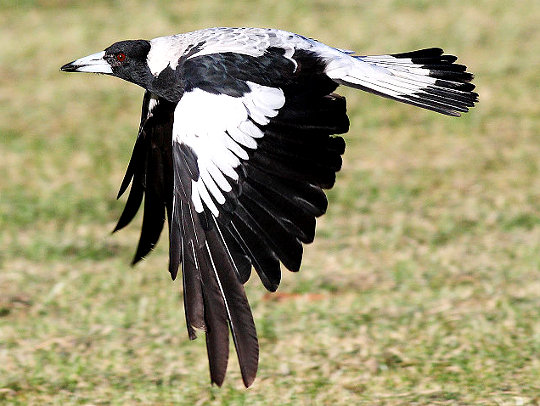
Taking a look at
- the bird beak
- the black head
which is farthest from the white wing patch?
the bird beak

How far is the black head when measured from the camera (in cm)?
402

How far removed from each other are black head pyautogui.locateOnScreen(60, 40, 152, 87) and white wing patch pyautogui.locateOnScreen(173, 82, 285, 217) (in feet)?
2.30

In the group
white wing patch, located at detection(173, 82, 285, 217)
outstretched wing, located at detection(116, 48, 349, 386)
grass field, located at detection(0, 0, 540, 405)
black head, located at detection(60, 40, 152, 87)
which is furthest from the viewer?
black head, located at detection(60, 40, 152, 87)

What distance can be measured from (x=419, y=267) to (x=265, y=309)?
37.6 inches

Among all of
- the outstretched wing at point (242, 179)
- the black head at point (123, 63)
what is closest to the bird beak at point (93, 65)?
the black head at point (123, 63)

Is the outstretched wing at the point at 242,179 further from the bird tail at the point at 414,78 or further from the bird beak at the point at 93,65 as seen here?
the bird beak at the point at 93,65

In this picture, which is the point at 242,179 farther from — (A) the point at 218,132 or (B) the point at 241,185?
(A) the point at 218,132

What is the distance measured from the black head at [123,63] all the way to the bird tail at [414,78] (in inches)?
32.6

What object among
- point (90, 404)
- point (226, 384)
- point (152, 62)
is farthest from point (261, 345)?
point (152, 62)

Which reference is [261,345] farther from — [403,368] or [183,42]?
[183,42]

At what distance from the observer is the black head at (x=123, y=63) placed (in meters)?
4.02

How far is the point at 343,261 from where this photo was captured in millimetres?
5148

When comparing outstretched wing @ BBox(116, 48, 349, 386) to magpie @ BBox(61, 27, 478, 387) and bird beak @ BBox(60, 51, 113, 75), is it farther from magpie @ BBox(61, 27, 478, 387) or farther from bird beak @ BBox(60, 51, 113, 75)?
bird beak @ BBox(60, 51, 113, 75)

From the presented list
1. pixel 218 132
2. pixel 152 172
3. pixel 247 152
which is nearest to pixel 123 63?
pixel 152 172
